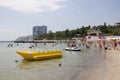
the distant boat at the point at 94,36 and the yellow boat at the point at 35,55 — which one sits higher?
the distant boat at the point at 94,36

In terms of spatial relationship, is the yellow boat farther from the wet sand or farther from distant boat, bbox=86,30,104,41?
distant boat, bbox=86,30,104,41

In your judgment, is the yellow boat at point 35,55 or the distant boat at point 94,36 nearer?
the yellow boat at point 35,55

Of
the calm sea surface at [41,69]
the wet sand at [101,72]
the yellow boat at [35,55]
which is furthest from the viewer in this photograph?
the yellow boat at [35,55]

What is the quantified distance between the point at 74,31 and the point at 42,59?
15754 centimetres

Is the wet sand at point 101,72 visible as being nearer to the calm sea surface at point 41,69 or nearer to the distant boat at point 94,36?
the calm sea surface at point 41,69

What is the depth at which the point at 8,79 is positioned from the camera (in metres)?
21.1

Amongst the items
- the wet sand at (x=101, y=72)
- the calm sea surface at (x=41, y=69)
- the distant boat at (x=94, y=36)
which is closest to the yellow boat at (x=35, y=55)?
the calm sea surface at (x=41, y=69)

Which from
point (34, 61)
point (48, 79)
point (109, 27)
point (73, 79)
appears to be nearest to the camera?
point (73, 79)

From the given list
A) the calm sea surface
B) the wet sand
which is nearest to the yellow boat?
the calm sea surface

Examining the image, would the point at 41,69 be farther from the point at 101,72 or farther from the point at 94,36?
the point at 94,36

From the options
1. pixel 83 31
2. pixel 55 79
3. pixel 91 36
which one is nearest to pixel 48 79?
pixel 55 79

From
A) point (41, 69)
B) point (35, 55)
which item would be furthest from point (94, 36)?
point (41, 69)

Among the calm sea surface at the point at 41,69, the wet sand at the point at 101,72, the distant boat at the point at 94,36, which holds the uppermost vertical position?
the distant boat at the point at 94,36

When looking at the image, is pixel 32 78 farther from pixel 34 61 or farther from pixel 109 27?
pixel 109 27
